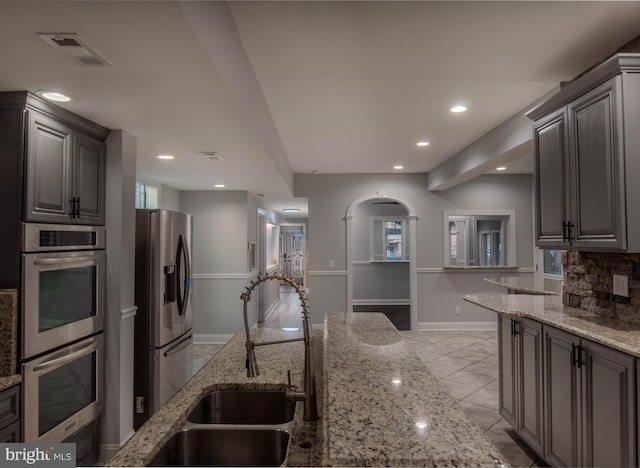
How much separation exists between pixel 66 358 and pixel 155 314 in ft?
2.85

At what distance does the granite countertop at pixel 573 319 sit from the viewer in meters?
1.70

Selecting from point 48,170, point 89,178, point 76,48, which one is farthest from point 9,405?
point 76,48

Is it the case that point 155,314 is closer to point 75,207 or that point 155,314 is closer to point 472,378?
point 75,207

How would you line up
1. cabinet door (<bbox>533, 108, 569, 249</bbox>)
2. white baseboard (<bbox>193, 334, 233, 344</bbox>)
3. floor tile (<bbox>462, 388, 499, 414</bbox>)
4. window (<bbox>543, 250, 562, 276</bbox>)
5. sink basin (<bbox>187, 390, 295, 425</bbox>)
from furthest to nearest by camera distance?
window (<bbox>543, 250, 562, 276</bbox>) → white baseboard (<bbox>193, 334, 233, 344</bbox>) → floor tile (<bbox>462, 388, 499, 414</bbox>) → cabinet door (<bbox>533, 108, 569, 249</bbox>) → sink basin (<bbox>187, 390, 295, 425</bbox>)

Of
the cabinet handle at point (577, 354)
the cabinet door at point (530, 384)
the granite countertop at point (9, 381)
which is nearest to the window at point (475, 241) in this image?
the cabinet door at point (530, 384)

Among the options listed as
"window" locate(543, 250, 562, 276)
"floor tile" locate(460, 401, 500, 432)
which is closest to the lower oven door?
"floor tile" locate(460, 401, 500, 432)

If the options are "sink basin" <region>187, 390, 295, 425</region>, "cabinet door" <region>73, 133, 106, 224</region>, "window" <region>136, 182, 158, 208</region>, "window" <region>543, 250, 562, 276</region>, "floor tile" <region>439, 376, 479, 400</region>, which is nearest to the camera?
"sink basin" <region>187, 390, 295, 425</region>

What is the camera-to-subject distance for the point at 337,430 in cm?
90

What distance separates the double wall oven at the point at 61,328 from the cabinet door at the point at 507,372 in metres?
2.87

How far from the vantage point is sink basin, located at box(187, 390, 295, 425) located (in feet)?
4.91

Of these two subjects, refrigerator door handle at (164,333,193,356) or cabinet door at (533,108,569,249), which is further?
refrigerator door handle at (164,333,193,356)

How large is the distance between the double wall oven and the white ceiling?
80 cm

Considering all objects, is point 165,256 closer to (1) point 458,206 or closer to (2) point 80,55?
(2) point 80,55

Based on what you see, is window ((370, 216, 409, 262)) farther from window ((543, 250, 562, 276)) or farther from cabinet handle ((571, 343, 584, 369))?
cabinet handle ((571, 343, 584, 369))
